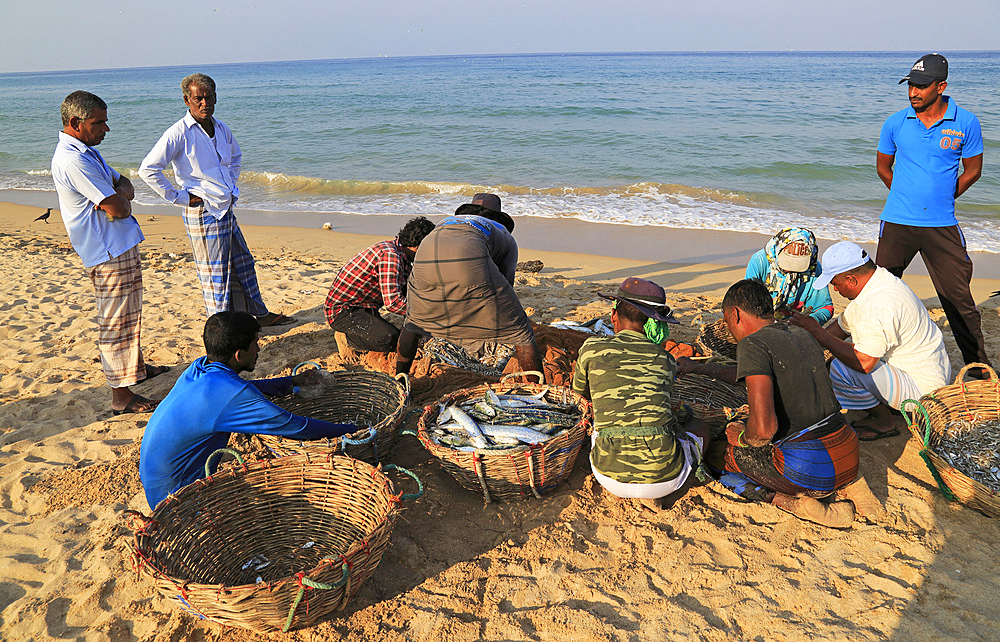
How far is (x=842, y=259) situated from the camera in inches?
138

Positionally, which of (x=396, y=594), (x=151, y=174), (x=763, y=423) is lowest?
(x=396, y=594)

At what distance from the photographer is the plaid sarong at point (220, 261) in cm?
487

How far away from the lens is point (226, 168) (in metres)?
4.95

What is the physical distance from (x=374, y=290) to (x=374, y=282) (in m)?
0.08

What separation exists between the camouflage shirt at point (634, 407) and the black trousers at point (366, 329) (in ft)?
6.64

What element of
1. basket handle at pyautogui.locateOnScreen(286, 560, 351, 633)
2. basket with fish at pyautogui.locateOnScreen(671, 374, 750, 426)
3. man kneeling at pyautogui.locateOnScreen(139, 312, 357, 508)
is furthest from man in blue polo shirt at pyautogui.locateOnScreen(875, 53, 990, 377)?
basket handle at pyautogui.locateOnScreen(286, 560, 351, 633)

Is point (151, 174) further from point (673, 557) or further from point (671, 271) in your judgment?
point (671, 271)

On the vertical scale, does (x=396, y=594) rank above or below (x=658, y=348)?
below

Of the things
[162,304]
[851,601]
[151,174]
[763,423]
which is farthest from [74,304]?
[851,601]

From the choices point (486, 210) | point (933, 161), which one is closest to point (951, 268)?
point (933, 161)

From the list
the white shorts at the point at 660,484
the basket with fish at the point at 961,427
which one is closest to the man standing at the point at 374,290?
the white shorts at the point at 660,484

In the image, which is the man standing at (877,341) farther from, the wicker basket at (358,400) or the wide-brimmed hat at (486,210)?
the wicker basket at (358,400)

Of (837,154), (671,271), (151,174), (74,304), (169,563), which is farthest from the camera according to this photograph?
(837,154)

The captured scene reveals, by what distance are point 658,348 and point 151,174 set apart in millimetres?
4057
